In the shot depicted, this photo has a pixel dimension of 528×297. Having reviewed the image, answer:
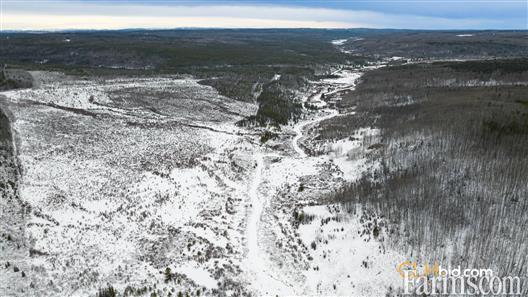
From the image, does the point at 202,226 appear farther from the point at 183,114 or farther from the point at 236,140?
the point at 183,114

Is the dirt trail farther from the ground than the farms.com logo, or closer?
closer

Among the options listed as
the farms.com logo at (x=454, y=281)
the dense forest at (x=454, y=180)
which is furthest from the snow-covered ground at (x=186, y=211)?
the dense forest at (x=454, y=180)

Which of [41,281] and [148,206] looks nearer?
[41,281]

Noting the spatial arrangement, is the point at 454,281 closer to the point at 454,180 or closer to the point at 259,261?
the point at 259,261

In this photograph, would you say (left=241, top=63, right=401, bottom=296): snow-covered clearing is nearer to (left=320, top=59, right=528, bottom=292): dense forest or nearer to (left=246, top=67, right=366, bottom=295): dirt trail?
(left=246, top=67, right=366, bottom=295): dirt trail

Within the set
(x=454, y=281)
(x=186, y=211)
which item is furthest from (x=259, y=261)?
(x=454, y=281)

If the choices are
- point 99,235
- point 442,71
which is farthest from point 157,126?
point 442,71

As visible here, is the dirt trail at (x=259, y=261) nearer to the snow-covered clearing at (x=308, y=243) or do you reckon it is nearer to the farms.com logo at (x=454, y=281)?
the snow-covered clearing at (x=308, y=243)

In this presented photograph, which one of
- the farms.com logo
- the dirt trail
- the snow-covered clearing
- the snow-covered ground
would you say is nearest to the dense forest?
the farms.com logo
